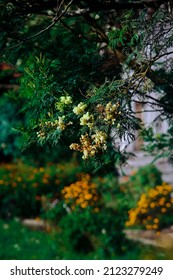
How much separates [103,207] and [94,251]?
33.0 inches

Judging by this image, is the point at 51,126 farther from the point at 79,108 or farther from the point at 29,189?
the point at 29,189

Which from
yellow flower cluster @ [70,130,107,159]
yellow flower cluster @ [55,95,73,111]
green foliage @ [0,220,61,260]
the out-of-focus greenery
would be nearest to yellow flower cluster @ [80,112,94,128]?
yellow flower cluster @ [70,130,107,159]

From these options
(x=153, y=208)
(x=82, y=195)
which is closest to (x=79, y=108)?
(x=153, y=208)

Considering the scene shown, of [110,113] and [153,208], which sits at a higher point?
[153,208]

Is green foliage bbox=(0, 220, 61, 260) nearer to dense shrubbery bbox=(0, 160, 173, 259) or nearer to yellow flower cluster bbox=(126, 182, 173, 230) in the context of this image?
dense shrubbery bbox=(0, 160, 173, 259)

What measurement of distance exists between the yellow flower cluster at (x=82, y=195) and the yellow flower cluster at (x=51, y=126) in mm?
4940

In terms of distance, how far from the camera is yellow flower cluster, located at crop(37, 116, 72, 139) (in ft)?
9.78

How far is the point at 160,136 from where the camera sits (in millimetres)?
5527

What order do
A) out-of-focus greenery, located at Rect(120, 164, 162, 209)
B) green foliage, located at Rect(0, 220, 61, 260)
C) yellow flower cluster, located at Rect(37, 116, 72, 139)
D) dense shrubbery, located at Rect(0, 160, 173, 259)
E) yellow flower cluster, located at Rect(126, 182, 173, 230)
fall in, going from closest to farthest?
yellow flower cluster, located at Rect(37, 116, 72, 139), dense shrubbery, located at Rect(0, 160, 173, 259), green foliage, located at Rect(0, 220, 61, 260), yellow flower cluster, located at Rect(126, 182, 173, 230), out-of-focus greenery, located at Rect(120, 164, 162, 209)

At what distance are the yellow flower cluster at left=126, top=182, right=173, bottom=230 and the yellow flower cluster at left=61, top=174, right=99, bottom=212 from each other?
602mm

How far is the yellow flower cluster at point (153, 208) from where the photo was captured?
7786 millimetres

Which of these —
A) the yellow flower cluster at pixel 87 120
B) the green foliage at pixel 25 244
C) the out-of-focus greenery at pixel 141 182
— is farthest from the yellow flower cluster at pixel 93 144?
the out-of-focus greenery at pixel 141 182

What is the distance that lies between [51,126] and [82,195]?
5.36 m

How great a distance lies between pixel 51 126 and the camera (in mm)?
3055
